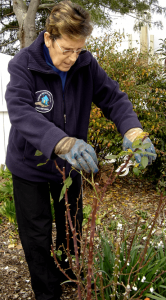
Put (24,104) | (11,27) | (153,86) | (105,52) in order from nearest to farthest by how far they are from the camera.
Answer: (24,104)
(153,86)
(105,52)
(11,27)

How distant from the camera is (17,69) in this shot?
168 centimetres

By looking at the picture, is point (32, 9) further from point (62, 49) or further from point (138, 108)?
point (62, 49)

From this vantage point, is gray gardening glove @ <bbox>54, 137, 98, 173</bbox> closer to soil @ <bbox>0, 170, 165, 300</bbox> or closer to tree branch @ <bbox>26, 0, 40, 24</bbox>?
soil @ <bbox>0, 170, 165, 300</bbox>

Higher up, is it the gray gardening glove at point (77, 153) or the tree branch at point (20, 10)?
the tree branch at point (20, 10)

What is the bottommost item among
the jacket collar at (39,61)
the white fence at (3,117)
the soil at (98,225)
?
the soil at (98,225)

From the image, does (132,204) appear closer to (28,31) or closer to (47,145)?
(47,145)

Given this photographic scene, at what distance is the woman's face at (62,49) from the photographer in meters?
1.65

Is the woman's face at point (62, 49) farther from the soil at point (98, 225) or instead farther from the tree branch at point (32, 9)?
the tree branch at point (32, 9)

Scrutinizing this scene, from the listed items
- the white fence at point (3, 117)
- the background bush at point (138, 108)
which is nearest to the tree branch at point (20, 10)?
the white fence at point (3, 117)

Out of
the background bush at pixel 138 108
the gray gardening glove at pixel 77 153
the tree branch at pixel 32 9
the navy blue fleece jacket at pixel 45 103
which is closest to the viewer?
the gray gardening glove at pixel 77 153

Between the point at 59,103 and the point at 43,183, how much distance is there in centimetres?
55

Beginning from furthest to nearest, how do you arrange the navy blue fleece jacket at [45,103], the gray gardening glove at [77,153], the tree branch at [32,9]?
the tree branch at [32,9] < the navy blue fleece jacket at [45,103] < the gray gardening glove at [77,153]

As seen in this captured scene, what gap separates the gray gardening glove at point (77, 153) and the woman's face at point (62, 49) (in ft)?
1.92

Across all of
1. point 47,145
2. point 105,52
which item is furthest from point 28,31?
point 47,145
